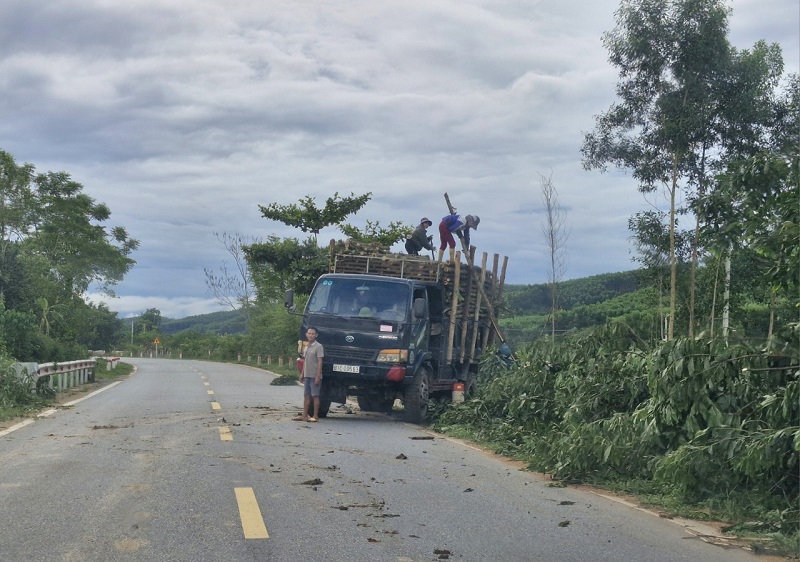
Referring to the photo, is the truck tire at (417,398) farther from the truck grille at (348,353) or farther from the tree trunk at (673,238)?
the tree trunk at (673,238)

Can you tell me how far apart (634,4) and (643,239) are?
6777 millimetres

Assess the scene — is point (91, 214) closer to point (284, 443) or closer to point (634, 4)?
point (634, 4)

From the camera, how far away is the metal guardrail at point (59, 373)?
58.7 feet

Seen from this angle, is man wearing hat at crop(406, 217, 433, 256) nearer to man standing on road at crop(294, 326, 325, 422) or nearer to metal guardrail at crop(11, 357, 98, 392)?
man standing on road at crop(294, 326, 325, 422)

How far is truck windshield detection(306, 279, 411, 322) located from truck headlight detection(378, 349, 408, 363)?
58 cm

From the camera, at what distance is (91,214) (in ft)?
169

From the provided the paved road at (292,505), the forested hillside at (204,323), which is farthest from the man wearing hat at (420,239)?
the forested hillside at (204,323)

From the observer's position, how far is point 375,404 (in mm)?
15578

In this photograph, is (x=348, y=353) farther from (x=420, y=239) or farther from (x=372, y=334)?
(x=420, y=239)

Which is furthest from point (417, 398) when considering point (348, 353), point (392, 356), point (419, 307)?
point (419, 307)

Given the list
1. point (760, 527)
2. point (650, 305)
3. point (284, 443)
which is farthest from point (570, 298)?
point (760, 527)

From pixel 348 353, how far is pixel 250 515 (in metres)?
7.77

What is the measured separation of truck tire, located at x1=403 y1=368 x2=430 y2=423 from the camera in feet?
47.1

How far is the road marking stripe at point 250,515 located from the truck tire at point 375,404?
782 centimetres
